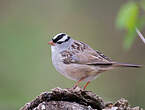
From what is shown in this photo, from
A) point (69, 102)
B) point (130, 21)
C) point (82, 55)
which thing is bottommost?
point (69, 102)

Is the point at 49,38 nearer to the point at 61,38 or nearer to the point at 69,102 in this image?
the point at 61,38

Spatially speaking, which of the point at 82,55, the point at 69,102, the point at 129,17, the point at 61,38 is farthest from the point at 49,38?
the point at 69,102

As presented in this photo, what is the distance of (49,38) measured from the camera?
42.0 ft

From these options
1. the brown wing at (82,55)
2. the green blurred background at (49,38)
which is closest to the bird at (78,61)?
the brown wing at (82,55)

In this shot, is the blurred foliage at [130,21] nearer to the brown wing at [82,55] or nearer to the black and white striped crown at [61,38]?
A: the brown wing at [82,55]

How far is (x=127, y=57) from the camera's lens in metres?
11.5

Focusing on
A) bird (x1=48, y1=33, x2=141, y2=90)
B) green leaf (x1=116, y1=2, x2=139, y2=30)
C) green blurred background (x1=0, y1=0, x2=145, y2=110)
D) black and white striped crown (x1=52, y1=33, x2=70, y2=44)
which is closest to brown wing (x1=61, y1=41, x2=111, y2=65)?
bird (x1=48, y1=33, x2=141, y2=90)

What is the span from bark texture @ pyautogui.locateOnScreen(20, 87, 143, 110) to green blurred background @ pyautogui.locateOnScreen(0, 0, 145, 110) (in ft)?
14.9

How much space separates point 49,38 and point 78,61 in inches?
215

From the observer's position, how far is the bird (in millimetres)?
7113

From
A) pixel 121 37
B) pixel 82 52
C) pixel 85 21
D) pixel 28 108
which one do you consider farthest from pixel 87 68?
pixel 85 21

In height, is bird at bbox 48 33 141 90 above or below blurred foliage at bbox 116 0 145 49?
below

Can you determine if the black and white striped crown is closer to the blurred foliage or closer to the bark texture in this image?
the blurred foliage

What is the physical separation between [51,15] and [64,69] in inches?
260
